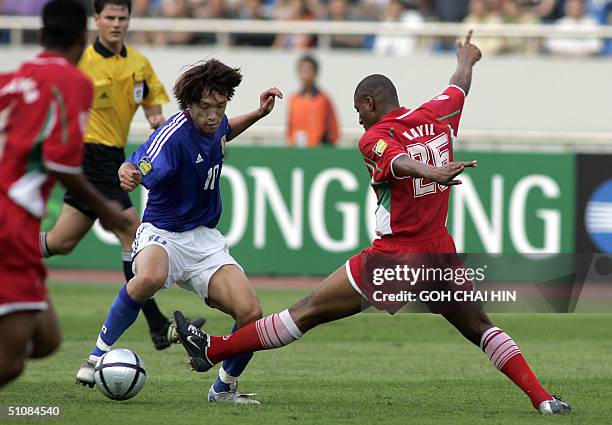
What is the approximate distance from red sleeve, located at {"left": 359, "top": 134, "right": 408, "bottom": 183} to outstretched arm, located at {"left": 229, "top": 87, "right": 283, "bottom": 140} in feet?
3.67

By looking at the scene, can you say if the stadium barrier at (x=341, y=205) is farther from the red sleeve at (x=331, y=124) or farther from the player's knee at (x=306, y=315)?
the player's knee at (x=306, y=315)

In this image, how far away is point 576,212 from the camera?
15.7m

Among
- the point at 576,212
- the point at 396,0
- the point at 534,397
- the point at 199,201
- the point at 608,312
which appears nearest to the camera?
the point at 534,397

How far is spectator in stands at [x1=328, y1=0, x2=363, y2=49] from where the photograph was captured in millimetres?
18672

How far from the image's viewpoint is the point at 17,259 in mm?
5785

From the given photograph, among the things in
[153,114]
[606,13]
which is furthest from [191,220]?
[606,13]

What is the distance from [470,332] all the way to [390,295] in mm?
563

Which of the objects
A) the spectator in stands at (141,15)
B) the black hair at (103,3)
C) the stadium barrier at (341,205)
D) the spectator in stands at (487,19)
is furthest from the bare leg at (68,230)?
the spectator in stands at (487,19)

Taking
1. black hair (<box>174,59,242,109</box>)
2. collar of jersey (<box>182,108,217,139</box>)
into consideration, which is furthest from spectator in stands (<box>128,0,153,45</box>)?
black hair (<box>174,59,242,109</box>)

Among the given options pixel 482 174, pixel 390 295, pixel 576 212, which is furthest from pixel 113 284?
pixel 390 295

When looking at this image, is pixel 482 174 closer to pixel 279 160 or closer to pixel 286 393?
pixel 279 160

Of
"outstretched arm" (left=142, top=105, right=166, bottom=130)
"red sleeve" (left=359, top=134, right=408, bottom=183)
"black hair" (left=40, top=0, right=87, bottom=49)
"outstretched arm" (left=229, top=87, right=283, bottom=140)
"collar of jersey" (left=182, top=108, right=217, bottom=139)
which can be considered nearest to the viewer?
"black hair" (left=40, top=0, right=87, bottom=49)

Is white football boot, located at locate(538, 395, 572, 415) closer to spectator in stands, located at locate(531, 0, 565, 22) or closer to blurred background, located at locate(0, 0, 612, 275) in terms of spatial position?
blurred background, located at locate(0, 0, 612, 275)

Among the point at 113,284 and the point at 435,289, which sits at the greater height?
the point at 435,289
